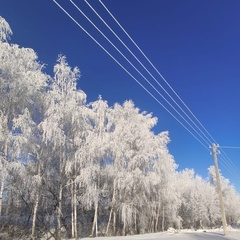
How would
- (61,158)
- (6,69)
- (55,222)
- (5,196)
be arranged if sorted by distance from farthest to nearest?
(55,222)
(61,158)
(5,196)
(6,69)

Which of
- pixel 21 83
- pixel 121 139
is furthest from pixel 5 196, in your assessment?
pixel 121 139

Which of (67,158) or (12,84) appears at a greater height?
(12,84)

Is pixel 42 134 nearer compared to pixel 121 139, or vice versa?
pixel 42 134

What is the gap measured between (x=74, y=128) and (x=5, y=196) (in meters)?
6.46

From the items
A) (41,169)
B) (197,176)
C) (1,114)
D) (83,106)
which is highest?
(197,176)

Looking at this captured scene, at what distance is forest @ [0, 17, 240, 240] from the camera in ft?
57.4

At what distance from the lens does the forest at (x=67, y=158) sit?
17492 millimetres

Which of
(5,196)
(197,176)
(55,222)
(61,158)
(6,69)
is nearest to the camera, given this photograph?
(6,69)

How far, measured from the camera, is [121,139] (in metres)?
28.2

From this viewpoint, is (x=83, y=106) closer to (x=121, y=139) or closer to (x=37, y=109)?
(x=37, y=109)

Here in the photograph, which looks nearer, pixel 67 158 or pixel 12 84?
pixel 12 84

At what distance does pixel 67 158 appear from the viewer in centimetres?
2261

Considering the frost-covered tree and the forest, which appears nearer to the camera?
the frost-covered tree

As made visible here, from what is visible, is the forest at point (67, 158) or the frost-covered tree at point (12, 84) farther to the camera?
the forest at point (67, 158)
